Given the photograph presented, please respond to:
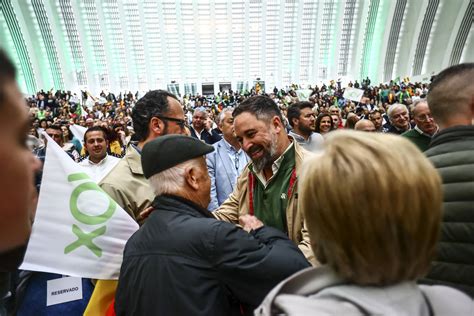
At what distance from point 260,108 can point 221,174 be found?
165 centimetres

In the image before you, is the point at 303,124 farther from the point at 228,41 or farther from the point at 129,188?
the point at 228,41

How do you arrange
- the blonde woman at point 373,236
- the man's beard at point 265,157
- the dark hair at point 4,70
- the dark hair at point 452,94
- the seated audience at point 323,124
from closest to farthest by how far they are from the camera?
1. the dark hair at point 4,70
2. the blonde woman at point 373,236
3. the dark hair at point 452,94
4. the man's beard at point 265,157
5. the seated audience at point 323,124

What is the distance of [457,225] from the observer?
50.7 inches

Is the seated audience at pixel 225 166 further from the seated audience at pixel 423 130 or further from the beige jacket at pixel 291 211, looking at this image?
the seated audience at pixel 423 130

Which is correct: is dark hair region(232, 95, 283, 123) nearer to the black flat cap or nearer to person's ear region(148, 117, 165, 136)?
person's ear region(148, 117, 165, 136)

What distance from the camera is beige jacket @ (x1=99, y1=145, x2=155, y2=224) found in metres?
1.99

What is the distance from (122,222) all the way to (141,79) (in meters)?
38.8

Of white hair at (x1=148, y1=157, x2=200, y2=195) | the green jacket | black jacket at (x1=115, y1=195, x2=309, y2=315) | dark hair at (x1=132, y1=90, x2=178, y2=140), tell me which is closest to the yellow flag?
black jacket at (x1=115, y1=195, x2=309, y2=315)

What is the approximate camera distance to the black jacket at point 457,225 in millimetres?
1268

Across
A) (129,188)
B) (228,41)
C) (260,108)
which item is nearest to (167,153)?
(129,188)

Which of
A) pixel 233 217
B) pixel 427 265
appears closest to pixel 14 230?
pixel 427 265

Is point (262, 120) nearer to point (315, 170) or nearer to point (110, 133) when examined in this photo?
point (315, 170)

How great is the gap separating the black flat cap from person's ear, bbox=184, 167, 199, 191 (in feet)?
0.18

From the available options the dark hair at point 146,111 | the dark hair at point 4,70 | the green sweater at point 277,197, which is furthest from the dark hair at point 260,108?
the dark hair at point 4,70
